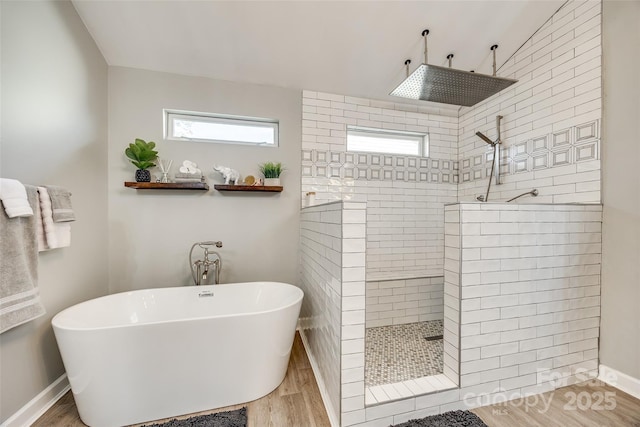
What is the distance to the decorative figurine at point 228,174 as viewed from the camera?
2.21m

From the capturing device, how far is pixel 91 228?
1882 mm

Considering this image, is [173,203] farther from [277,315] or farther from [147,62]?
[277,315]

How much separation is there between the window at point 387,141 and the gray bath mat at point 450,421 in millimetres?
2258

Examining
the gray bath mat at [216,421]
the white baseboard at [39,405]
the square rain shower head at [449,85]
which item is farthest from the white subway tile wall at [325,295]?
the white baseboard at [39,405]

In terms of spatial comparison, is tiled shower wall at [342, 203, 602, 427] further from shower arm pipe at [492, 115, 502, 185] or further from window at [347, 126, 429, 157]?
window at [347, 126, 429, 157]

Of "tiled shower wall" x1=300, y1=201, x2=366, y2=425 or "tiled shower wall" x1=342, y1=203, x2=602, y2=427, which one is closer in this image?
"tiled shower wall" x1=300, y1=201, x2=366, y2=425

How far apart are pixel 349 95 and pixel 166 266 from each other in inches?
97.3

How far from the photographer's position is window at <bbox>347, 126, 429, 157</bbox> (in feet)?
8.80

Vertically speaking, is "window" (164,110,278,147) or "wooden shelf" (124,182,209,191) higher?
"window" (164,110,278,147)

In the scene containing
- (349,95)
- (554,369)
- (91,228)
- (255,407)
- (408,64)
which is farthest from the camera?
(349,95)

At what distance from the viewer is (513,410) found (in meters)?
1.45

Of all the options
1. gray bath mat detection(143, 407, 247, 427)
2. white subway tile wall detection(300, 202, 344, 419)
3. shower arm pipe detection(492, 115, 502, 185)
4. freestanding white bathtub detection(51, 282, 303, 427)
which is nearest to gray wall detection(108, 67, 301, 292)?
white subway tile wall detection(300, 202, 344, 419)

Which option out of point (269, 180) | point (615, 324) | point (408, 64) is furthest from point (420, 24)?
point (615, 324)

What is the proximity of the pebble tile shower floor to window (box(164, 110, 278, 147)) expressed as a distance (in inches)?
82.4
